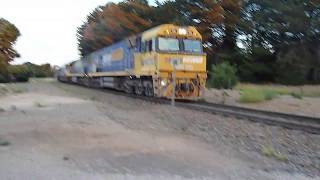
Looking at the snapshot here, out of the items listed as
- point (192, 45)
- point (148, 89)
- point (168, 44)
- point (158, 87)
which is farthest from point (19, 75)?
point (158, 87)

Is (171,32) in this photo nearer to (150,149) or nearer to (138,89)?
(138,89)

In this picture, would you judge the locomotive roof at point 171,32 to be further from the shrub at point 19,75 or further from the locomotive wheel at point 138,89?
the shrub at point 19,75

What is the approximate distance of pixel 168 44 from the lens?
25.7 metres

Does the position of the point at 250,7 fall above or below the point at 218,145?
above

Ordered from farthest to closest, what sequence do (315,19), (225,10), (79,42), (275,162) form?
(79,42)
(225,10)
(315,19)
(275,162)

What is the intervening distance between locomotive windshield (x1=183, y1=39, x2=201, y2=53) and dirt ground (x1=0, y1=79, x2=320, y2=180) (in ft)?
27.5

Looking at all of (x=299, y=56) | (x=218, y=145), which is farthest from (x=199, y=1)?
(x=218, y=145)

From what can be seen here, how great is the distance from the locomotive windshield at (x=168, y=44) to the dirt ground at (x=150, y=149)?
7.56m

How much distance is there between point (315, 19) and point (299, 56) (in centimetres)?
404

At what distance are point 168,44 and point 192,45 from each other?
56.1 inches

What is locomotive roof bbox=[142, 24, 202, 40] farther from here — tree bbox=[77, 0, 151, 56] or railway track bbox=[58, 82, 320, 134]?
tree bbox=[77, 0, 151, 56]

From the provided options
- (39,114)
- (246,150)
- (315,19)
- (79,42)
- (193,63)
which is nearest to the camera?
(246,150)

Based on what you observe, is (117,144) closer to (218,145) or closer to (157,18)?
(218,145)

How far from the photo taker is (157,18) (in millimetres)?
62719
